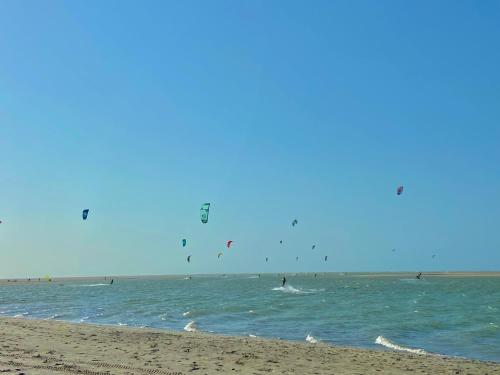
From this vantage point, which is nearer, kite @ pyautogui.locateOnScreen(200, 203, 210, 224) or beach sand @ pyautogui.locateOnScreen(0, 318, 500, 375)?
beach sand @ pyautogui.locateOnScreen(0, 318, 500, 375)

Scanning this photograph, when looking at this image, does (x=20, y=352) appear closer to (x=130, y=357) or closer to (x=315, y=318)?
(x=130, y=357)

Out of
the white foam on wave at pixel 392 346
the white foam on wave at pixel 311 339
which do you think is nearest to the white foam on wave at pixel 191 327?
the white foam on wave at pixel 311 339

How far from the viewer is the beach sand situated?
10328 mm

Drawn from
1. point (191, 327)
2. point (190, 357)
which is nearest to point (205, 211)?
point (191, 327)

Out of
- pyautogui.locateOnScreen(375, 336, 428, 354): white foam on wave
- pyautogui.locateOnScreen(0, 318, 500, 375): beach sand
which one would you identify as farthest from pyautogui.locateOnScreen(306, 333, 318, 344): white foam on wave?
pyautogui.locateOnScreen(375, 336, 428, 354): white foam on wave

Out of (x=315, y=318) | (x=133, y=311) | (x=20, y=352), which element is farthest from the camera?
(x=133, y=311)

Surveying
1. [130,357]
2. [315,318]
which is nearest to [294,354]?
[130,357]

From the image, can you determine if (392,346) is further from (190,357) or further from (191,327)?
(191,327)

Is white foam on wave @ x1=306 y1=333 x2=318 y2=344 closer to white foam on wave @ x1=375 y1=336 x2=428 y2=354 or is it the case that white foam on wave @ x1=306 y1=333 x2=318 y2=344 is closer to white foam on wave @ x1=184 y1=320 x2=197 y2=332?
white foam on wave @ x1=375 y1=336 x2=428 y2=354

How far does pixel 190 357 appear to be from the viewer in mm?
12375

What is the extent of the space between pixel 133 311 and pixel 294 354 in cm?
1766

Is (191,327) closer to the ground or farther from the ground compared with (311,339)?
closer to the ground

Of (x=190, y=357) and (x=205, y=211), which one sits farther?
(x=205, y=211)

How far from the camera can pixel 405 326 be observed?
21797 mm
